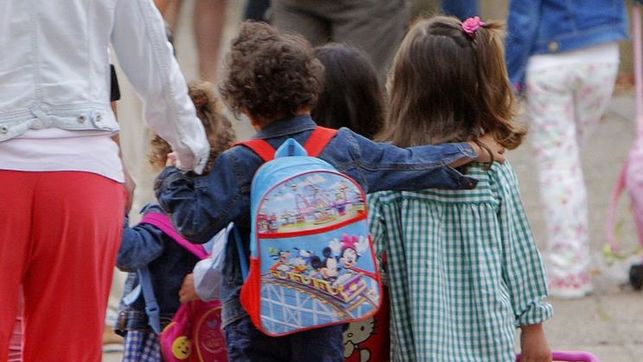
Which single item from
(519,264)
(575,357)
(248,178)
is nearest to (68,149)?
(248,178)

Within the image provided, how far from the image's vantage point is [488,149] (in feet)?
12.0

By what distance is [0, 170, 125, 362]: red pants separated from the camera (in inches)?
130

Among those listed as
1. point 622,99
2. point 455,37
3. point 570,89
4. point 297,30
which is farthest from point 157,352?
point 622,99

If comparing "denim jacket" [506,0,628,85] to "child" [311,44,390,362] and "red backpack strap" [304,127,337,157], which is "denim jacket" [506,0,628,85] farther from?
"red backpack strap" [304,127,337,157]

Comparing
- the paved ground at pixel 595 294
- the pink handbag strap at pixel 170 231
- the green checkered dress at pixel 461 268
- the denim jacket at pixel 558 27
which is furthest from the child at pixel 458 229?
the denim jacket at pixel 558 27

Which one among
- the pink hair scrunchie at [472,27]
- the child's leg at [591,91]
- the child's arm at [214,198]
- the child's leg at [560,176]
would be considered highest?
the pink hair scrunchie at [472,27]

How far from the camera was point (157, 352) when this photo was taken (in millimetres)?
4230

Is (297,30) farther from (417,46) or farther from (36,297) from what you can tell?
(36,297)

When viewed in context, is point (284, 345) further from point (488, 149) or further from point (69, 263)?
point (488, 149)

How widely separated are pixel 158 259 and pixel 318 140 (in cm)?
86

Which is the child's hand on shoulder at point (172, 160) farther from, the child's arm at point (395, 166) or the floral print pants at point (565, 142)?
the floral print pants at point (565, 142)

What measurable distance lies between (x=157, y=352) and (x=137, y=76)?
3.46ft

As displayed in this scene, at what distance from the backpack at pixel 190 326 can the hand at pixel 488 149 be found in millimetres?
922

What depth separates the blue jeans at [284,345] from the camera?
3.51 metres
